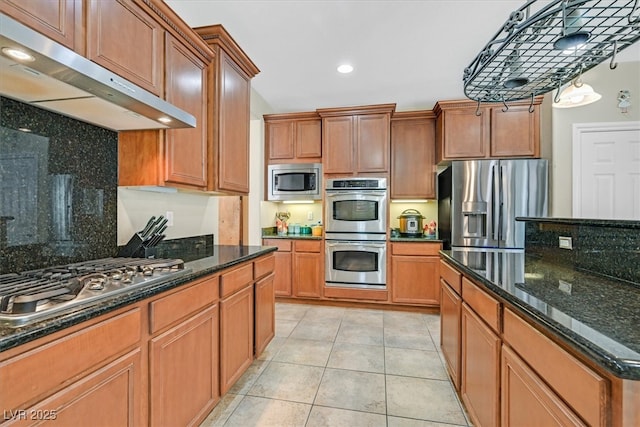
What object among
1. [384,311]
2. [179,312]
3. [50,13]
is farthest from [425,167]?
[50,13]

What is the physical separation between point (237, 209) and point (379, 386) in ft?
8.31

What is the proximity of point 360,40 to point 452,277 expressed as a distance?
217 centimetres

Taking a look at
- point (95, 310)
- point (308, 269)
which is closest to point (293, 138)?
point (308, 269)

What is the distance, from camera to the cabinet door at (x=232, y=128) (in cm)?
226

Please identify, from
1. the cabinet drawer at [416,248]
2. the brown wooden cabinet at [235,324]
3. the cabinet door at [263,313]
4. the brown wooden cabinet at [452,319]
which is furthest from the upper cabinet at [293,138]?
the brown wooden cabinet at [452,319]

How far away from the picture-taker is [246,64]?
255cm

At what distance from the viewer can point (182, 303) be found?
1420 millimetres

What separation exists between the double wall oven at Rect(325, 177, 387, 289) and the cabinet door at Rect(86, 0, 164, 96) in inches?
96.2

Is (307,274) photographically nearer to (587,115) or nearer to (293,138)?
(293,138)

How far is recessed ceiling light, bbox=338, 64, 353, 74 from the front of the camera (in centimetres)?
318

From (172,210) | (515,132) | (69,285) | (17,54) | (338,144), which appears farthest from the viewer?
(338,144)

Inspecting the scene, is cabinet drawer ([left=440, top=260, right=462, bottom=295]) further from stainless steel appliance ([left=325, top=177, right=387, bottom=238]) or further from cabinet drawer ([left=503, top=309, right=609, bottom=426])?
stainless steel appliance ([left=325, top=177, right=387, bottom=238])

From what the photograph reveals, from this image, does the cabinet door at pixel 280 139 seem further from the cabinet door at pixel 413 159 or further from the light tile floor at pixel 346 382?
the light tile floor at pixel 346 382

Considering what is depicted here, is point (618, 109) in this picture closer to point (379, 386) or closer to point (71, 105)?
point (379, 386)
